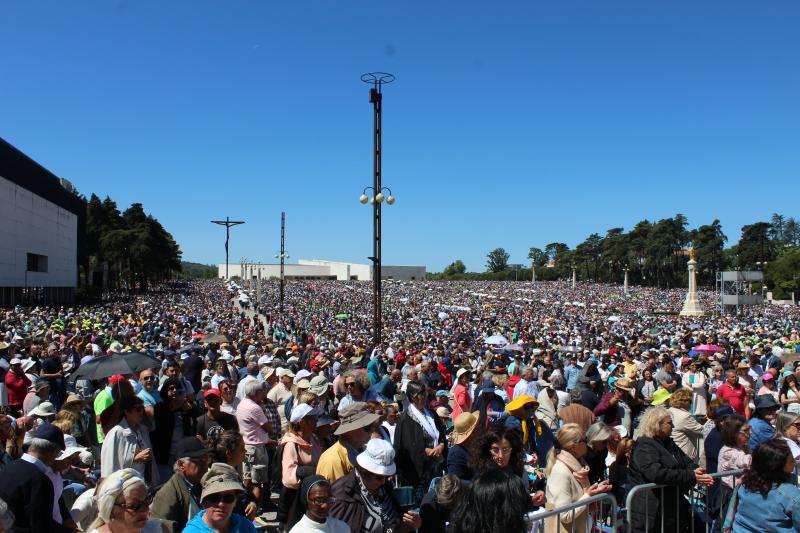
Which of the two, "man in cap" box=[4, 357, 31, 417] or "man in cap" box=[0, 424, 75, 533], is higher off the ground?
"man in cap" box=[0, 424, 75, 533]

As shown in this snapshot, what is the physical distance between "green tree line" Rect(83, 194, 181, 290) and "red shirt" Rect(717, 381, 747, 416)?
6506cm

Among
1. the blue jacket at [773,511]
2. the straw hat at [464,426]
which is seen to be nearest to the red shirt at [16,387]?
the straw hat at [464,426]

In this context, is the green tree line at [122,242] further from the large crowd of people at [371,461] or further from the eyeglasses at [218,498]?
the eyeglasses at [218,498]

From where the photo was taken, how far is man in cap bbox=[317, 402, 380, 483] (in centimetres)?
442

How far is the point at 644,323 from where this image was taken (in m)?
37.9

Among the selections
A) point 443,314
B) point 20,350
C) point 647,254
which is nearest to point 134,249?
point 443,314

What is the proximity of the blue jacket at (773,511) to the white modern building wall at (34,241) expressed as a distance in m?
42.7

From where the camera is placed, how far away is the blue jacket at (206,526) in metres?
3.24

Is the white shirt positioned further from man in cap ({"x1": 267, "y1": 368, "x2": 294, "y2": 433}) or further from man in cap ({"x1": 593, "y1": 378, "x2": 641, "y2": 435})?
man in cap ({"x1": 593, "y1": 378, "x2": 641, "y2": 435})

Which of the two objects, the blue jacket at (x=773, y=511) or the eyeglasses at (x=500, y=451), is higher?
the eyeglasses at (x=500, y=451)

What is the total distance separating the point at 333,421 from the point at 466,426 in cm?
116

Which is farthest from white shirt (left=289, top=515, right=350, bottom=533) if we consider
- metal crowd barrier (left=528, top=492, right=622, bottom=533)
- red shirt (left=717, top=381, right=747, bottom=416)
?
red shirt (left=717, top=381, right=747, bottom=416)

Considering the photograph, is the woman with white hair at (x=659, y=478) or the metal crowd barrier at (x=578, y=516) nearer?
the metal crowd barrier at (x=578, y=516)

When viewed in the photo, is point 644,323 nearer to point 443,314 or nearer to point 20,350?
point 443,314
